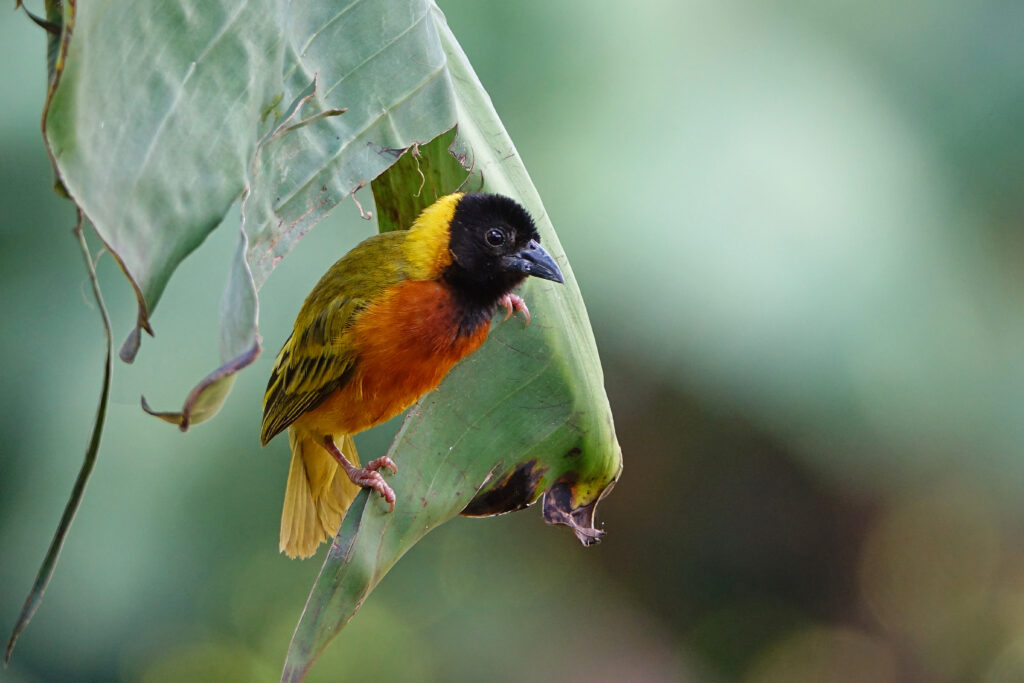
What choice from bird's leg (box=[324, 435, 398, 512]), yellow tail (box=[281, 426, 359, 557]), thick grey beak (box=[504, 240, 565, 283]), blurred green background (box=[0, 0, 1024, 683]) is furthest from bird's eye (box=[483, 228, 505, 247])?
blurred green background (box=[0, 0, 1024, 683])

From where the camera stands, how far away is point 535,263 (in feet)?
4.62

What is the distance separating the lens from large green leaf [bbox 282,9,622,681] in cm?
111

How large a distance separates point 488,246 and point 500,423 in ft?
→ 1.66

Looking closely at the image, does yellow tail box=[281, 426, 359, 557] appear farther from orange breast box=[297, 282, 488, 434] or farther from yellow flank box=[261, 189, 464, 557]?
orange breast box=[297, 282, 488, 434]

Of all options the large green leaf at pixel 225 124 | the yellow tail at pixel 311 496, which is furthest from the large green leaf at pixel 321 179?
the yellow tail at pixel 311 496

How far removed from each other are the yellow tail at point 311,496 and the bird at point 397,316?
16 cm

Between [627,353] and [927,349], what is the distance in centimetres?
99

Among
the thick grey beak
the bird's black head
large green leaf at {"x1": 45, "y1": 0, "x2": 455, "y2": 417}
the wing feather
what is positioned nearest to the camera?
large green leaf at {"x1": 45, "y1": 0, "x2": 455, "y2": 417}

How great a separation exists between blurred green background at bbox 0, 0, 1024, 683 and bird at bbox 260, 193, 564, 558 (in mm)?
749

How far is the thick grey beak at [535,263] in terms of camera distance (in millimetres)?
1328

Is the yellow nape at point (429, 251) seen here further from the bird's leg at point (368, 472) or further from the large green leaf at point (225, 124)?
the large green leaf at point (225, 124)

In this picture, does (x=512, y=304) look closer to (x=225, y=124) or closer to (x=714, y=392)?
(x=225, y=124)

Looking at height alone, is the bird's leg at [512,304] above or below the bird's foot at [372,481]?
above

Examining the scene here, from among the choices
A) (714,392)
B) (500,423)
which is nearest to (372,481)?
(500,423)
